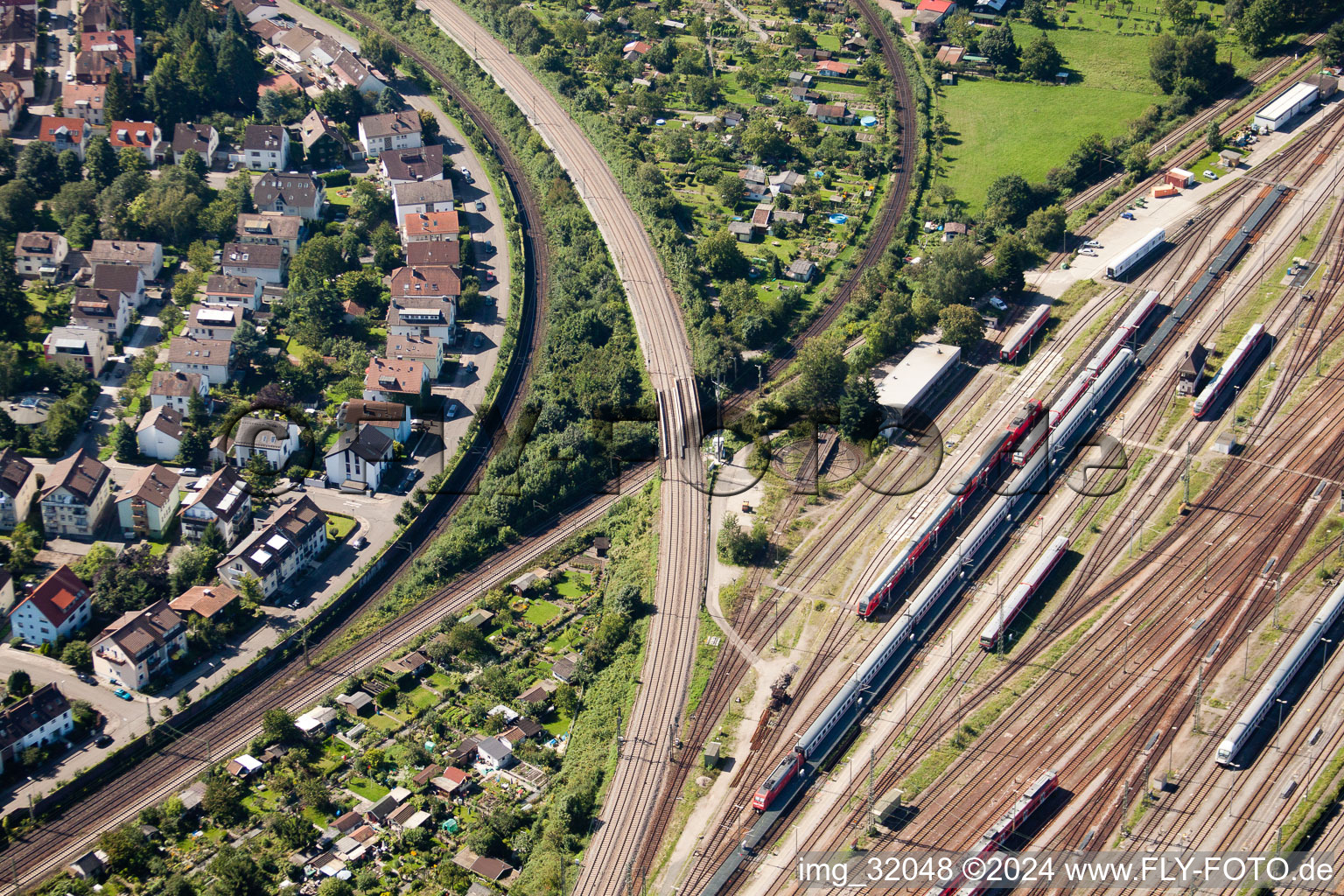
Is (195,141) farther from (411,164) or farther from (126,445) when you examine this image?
(126,445)

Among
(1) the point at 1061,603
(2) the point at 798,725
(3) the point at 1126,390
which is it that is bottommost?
(2) the point at 798,725

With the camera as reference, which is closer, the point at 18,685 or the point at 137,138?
the point at 18,685

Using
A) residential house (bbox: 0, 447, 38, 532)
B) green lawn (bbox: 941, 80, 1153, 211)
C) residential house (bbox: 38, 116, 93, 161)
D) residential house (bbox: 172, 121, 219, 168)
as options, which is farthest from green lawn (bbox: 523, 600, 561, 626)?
residential house (bbox: 38, 116, 93, 161)

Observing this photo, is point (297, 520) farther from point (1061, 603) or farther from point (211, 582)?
point (1061, 603)

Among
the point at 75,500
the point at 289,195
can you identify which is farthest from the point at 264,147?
the point at 75,500

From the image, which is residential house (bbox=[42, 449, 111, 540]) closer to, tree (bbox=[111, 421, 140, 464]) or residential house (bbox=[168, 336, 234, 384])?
tree (bbox=[111, 421, 140, 464])

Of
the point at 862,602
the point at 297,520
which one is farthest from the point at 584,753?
the point at 297,520

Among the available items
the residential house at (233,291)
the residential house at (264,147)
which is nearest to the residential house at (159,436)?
the residential house at (233,291)
